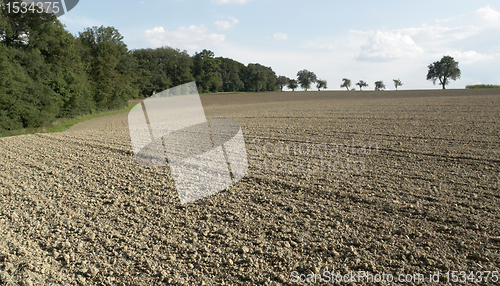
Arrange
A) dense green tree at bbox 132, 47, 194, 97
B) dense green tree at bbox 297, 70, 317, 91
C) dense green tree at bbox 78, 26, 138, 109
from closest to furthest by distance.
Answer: dense green tree at bbox 78, 26, 138, 109, dense green tree at bbox 132, 47, 194, 97, dense green tree at bbox 297, 70, 317, 91

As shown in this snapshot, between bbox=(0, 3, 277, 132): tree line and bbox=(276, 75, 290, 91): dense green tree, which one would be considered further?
bbox=(276, 75, 290, 91): dense green tree

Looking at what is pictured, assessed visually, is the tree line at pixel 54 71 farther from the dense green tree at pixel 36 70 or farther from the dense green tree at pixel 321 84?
the dense green tree at pixel 321 84

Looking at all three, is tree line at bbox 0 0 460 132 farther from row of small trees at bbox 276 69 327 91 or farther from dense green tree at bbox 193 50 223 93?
row of small trees at bbox 276 69 327 91

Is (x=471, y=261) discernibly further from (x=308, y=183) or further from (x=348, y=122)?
(x=348, y=122)

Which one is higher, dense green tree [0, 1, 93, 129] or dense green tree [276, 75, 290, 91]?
dense green tree [276, 75, 290, 91]

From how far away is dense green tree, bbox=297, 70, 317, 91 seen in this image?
103125 mm

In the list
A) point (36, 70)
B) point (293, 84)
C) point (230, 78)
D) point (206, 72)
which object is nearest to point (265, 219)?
point (36, 70)

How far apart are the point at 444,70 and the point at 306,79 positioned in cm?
4143

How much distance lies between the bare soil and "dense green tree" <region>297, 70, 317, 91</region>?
320 feet

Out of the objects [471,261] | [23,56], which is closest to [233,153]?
[471,261]

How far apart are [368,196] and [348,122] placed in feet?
29.6

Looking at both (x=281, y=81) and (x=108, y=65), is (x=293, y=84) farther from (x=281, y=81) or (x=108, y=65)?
(x=108, y=65)

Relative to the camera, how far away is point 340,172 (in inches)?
270
